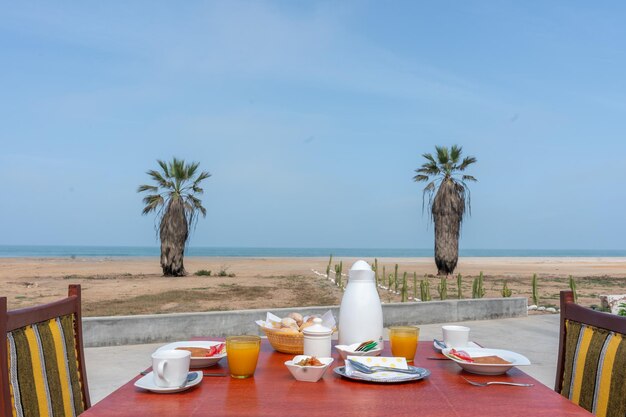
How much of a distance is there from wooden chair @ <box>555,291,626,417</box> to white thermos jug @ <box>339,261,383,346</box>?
29.2 inches

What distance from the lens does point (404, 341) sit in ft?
7.57

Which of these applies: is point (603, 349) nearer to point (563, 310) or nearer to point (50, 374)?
point (563, 310)

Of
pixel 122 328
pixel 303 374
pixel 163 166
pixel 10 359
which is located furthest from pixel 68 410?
pixel 163 166

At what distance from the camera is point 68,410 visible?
85.4 inches

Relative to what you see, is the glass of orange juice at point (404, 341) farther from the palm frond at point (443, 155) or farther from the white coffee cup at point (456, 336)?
the palm frond at point (443, 155)

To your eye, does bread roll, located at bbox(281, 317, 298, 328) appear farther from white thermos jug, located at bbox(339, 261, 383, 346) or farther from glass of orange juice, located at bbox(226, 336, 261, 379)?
glass of orange juice, located at bbox(226, 336, 261, 379)

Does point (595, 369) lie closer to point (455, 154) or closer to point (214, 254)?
point (455, 154)

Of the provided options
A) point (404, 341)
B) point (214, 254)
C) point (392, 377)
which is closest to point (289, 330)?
point (404, 341)

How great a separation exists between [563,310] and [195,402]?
1.50m

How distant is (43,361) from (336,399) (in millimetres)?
1012

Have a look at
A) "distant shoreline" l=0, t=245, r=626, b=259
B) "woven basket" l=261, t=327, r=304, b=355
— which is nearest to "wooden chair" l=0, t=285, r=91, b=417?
"woven basket" l=261, t=327, r=304, b=355

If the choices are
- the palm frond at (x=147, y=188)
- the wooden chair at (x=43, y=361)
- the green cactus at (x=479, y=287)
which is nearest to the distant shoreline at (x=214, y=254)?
the palm frond at (x=147, y=188)

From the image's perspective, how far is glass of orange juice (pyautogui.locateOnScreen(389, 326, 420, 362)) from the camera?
2.30m

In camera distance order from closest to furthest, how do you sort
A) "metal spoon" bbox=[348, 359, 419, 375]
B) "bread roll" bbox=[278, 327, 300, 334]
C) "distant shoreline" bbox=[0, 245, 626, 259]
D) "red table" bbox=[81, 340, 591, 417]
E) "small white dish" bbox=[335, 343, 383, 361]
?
1. "red table" bbox=[81, 340, 591, 417]
2. "metal spoon" bbox=[348, 359, 419, 375]
3. "small white dish" bbox=[335, 343, 383, 361]
4. "bread roll" bbox=[278, 327, 300, 334]
5. "distant shoreline" bbox=[0, 245, 626, 259]
